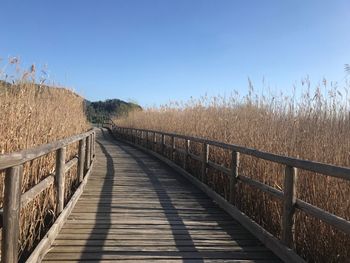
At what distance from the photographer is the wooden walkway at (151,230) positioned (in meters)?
4.28

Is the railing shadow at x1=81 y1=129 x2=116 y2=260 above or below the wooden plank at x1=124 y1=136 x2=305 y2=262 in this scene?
below

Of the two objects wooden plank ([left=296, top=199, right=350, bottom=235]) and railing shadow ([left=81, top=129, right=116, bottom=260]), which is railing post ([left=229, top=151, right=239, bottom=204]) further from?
wooden plank ([left=296, top=199, right=350, bottom=235])

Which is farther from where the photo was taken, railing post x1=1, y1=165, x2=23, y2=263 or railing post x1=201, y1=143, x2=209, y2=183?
railing post x1=201, y1=143, x2=209, y2=183

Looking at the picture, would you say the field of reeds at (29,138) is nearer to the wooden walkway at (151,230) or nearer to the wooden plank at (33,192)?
the wooden plank at (33,192)

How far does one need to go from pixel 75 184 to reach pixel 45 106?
176 centimetres

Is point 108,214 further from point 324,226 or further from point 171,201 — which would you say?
point 324,226

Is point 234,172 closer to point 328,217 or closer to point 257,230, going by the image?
point 257,230

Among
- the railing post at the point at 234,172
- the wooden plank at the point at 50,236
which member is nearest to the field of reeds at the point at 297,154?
the railing post at the point at 234,172

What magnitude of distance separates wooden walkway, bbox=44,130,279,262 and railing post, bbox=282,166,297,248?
0.24 metres

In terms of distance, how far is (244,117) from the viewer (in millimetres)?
8789

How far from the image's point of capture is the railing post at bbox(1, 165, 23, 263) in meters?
2.97

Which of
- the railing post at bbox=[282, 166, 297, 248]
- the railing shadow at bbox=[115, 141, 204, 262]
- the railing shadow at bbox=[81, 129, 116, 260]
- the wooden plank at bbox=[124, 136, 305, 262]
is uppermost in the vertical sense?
the railing post at bbox=[282, 166, 297, 248]

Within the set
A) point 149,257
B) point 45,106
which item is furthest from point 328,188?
point 45,106

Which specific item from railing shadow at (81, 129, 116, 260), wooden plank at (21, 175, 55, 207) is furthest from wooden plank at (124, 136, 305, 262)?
wooden plank at (21, 175, 55, 207)
